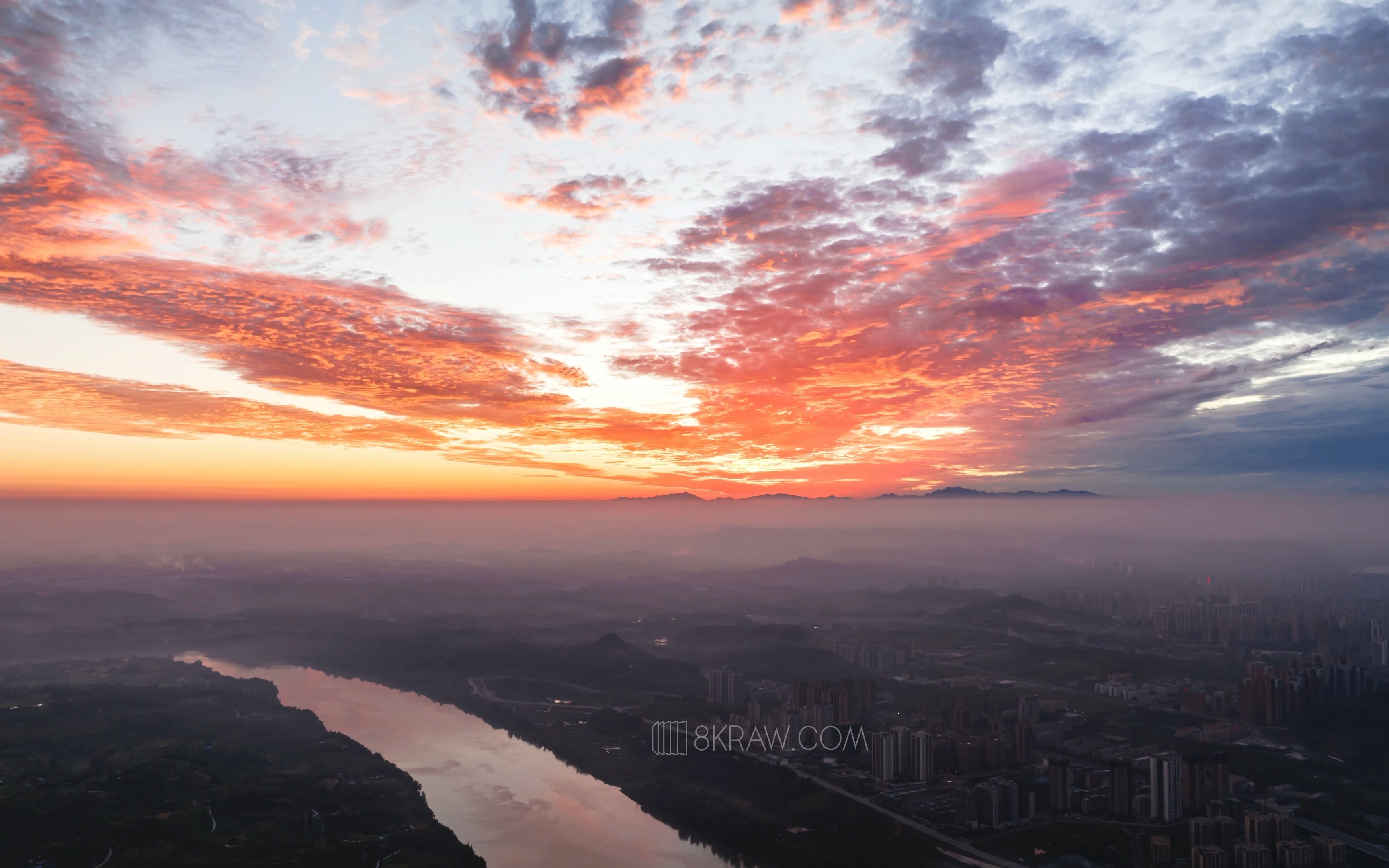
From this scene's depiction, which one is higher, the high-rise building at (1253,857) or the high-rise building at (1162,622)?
the high-rise building at (1162,622)

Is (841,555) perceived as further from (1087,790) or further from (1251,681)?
(1087,790)

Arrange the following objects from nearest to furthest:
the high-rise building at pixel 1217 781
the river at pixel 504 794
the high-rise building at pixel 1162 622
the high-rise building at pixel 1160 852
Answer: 1. the high-rise building at pixel 1160 852
2. the river at pixel 504 794
3. the high-rise building at pixel 1217 781
4. the high-rise building at pixel 1162 622

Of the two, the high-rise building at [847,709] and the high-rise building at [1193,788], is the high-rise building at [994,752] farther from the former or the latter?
the high-rise building at [847,709]

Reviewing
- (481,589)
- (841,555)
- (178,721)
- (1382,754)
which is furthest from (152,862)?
(841,555)

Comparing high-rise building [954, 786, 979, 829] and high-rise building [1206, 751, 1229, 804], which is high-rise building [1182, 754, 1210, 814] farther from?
high-rise building [954, 786, 979, 829]

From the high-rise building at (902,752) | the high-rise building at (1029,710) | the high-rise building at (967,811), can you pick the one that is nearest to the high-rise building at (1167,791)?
the high-rise building at (967,811)

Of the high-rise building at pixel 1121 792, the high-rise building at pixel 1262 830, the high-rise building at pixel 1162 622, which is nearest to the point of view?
the high-rise building at pixel 1262 830

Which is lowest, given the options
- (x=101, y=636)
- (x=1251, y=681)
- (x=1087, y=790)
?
(x=101, y=636)
